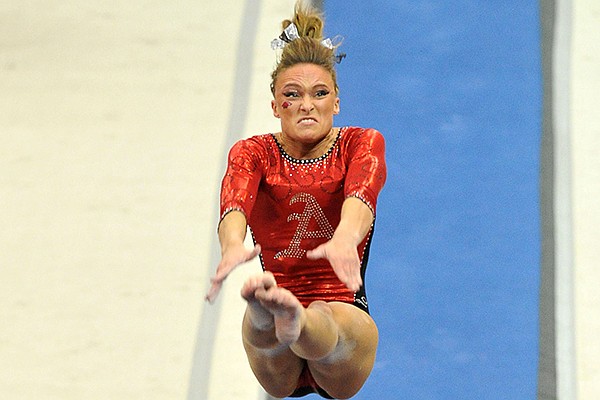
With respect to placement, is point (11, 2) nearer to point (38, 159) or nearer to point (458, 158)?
point (38, 159)

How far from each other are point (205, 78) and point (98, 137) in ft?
1.75

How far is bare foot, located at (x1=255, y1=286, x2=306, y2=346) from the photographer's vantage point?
2.54 meters

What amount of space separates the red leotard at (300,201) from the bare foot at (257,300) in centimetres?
41

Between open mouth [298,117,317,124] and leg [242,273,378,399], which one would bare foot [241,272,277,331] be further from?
open mouth [298,117,317,124]

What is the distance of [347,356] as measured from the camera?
119 inches

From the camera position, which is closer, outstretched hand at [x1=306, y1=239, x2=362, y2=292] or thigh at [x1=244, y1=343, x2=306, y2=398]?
outstretched hand at [x1=306, y1=239, x2=362, y2=292]

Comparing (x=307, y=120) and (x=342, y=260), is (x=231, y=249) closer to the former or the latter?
(x=342, y=260)

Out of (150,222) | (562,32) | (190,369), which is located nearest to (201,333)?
(190,369)

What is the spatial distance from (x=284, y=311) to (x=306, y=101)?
743 millimetres

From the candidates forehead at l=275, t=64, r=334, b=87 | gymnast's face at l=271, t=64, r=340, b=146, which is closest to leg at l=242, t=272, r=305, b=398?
gymnast's face at l=271, t=64, r=340, b=146

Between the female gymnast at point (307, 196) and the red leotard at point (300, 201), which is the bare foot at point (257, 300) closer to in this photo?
the female gymnast at point (307, 196)

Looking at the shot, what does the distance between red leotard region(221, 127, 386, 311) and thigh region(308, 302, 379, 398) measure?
0.60ft

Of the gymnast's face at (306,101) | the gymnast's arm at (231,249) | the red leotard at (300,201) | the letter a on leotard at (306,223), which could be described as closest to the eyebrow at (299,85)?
the gymnast's face at (306,101)

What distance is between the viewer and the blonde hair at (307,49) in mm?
3197
